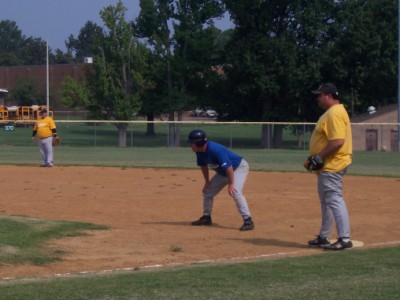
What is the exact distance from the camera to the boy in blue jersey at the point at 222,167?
476 inches

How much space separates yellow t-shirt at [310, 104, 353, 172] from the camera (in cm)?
1018

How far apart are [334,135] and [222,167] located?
241cm

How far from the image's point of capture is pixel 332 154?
1028cm


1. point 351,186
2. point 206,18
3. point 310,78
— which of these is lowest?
point 351,186

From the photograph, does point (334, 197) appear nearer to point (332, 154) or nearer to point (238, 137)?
point (332, 154)

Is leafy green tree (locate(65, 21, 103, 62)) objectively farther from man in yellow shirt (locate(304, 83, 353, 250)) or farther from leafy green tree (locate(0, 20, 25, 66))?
man in yellow shirt (locate(304, 83, 353, 250))

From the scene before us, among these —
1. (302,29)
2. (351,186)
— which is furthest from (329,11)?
(351,186)

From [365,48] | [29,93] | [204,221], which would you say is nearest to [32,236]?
[204,221]

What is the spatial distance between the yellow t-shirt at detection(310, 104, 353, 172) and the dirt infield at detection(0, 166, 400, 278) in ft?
3.69

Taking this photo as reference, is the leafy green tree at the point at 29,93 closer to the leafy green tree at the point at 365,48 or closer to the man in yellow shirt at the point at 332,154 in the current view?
the leafy green tree at the point at 365,48

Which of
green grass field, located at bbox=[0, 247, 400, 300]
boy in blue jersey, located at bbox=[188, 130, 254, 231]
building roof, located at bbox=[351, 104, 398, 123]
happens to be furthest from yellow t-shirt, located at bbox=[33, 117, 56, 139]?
building roof, located at bbox=[351, 104, 398, 123]

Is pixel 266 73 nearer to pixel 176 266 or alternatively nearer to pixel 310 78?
pixel 310 78

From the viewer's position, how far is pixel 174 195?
1803 cm

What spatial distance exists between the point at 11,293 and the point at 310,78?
1862 inches
